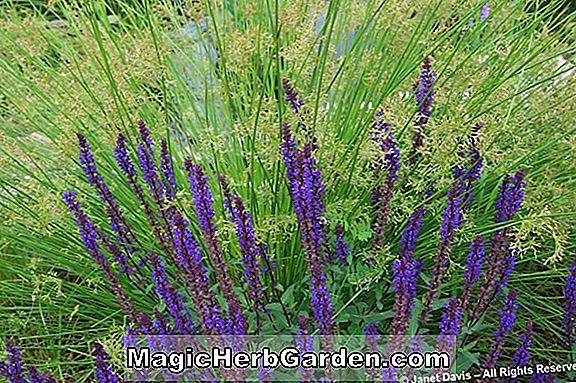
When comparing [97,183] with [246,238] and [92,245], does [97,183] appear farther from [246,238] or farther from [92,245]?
Result: [246,238]

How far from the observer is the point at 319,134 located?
2.34 meters

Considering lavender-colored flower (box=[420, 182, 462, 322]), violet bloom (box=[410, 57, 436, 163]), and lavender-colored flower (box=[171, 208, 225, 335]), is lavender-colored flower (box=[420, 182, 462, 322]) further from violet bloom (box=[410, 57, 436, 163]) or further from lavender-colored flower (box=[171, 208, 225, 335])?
lavender-colored flower (box=[171, 208, 225, 335])

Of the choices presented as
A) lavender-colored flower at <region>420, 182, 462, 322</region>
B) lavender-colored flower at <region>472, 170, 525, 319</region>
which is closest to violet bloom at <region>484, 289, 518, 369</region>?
lavender-colored flower at <region>472, 170, 525, 319</region>

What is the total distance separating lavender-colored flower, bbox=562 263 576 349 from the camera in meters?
2.26

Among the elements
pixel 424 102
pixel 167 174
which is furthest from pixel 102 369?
pixel 424 102

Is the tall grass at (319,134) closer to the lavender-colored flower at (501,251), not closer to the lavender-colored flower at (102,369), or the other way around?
the lavender-colored flower at (501,251)

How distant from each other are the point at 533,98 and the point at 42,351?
225cm

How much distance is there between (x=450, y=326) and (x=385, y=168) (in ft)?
1.84

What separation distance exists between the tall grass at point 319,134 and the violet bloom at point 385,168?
45mm

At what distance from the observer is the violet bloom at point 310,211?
181 centimetres

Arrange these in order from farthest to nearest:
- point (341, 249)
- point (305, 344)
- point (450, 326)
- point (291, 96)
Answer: point (341, 249)
point (291, 96)
point (450, 326)
point (305, 344)

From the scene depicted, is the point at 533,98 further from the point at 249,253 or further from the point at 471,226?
the point at 249,253

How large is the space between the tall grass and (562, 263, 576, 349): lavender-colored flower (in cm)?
13

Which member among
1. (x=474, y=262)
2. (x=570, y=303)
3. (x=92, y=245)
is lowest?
(x=570, y=303)
